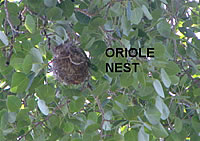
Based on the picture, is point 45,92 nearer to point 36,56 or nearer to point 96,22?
point 36,56

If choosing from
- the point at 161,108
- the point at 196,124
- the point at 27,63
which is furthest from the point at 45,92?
the point at 196,124

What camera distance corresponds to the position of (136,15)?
1.19 m

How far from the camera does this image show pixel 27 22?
1.23 metres

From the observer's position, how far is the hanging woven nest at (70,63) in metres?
1.43

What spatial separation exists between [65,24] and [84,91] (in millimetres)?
241

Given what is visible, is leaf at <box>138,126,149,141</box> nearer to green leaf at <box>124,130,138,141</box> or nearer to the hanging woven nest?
green leaf at <box>124,130,138,141</box>

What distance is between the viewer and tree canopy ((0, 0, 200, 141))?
3.97 feet

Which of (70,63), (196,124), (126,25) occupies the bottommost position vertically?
(196,124)

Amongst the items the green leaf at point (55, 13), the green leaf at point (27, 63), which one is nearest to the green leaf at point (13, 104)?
the green leaf at point (27, 63)

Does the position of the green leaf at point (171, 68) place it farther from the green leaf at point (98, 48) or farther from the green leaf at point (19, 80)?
the green leaf at point (19, 80)

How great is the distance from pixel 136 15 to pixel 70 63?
0.34 metres

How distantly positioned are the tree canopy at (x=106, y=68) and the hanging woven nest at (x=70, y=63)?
0.09ft

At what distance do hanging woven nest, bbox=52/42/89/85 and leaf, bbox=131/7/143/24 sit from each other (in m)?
0.30

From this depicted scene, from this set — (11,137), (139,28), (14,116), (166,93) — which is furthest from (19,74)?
(166,93)
